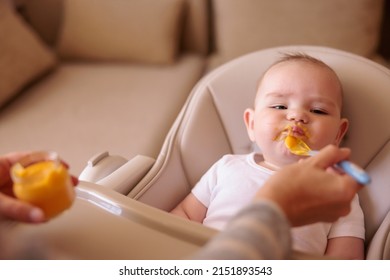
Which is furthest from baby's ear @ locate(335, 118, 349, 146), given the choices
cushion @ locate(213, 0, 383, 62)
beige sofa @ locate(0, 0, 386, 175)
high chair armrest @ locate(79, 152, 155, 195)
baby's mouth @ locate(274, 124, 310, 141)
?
cushion @ locate(213, 0, 383, 62)

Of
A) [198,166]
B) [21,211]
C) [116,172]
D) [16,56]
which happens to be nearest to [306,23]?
[198,166]

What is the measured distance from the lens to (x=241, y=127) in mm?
1283

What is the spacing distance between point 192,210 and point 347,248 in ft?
1.35

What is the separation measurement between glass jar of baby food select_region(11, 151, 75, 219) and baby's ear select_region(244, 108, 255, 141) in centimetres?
61

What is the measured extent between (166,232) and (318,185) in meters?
0.30

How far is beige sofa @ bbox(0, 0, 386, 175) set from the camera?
65.6 inches

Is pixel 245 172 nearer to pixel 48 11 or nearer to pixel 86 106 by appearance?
pixel 86 106

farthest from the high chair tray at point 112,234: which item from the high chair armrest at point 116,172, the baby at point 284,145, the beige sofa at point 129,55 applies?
the beige sofa at point 129,55

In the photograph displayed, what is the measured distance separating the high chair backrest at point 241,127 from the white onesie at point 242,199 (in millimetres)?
58

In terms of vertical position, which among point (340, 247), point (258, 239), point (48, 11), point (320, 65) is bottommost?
point (340, 247)

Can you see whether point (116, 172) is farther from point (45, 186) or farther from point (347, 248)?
point (347, 248)

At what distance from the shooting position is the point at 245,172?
114 centimetres

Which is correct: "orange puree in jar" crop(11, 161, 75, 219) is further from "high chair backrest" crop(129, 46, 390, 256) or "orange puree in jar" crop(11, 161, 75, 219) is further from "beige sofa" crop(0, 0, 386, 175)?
"beige sofa" crop(0, 0, 386, 175)
